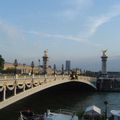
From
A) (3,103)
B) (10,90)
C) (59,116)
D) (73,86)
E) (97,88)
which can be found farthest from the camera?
(97,88)

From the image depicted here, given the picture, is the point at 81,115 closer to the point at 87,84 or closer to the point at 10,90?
the point at 10,90

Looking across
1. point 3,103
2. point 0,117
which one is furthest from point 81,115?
point 0,117

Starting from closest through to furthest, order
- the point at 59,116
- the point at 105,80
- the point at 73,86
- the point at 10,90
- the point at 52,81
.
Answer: the point at 59,116 → the point at 10,90 → the point at 52,81 → the point at 73,86 → the point at 105,80

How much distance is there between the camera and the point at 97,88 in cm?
13288

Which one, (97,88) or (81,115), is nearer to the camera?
(81,115)

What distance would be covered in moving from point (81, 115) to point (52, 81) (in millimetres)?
37043

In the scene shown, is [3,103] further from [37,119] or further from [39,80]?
[39,80]

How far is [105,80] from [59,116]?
4217 inches

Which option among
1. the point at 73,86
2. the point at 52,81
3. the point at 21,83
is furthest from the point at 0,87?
the point at 73,86

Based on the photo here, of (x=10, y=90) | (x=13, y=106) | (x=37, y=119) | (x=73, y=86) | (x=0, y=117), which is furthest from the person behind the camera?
(x=73, y=86)

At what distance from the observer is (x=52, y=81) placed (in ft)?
245

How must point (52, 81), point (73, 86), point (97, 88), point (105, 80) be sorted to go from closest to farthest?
point (52, 81), point (73, 86), point (97, 88), point (105, 80)

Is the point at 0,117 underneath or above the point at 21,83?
underneath

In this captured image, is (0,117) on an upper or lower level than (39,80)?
lower
